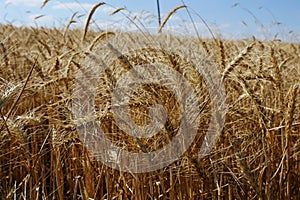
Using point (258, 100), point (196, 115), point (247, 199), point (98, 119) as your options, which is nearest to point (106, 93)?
point (98, 119)

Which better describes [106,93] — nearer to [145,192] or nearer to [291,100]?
[145,192]

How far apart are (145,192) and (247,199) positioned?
1.08 ft

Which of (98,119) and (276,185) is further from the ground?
(98,119)

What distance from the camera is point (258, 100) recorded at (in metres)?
1.03

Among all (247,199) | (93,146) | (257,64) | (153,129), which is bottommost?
(247,199)

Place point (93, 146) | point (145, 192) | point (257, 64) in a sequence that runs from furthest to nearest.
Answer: point (257, 64), point (93, 146), point (145, 192)

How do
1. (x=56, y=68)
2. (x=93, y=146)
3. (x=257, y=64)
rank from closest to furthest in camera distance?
(x=93, y=146) → (x=56, y=68) → (x=257, y=64)

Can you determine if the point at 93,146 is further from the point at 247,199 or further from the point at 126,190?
the point at 247,199

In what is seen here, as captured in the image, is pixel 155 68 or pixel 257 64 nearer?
pixel 155 68

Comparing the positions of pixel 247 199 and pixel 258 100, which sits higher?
pixel 258 100

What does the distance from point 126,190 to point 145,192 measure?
6 centimetres

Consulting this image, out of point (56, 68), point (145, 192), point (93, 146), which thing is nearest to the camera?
point (145, 192)

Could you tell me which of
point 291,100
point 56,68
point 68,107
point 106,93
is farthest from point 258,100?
point 56,68

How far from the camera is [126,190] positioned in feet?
3.70
